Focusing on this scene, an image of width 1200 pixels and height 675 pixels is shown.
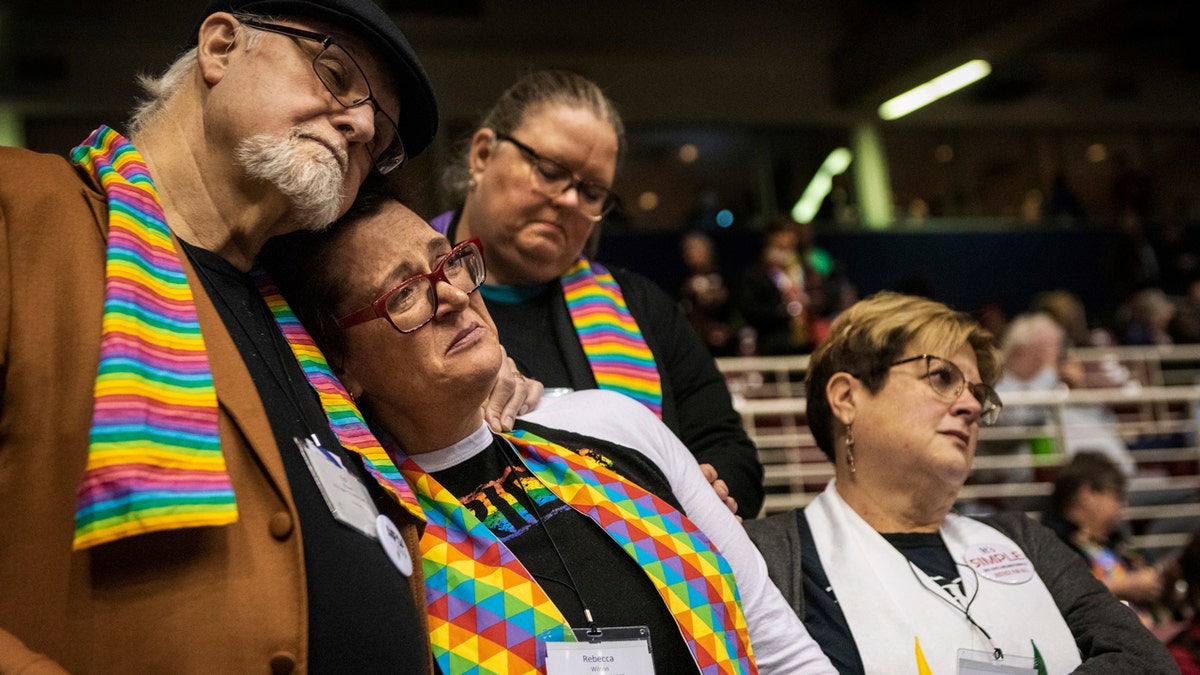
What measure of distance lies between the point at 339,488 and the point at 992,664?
1309mm

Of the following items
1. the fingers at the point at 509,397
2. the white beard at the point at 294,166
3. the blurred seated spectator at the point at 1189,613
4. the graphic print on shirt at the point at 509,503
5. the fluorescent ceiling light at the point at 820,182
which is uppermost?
the fluorescent ceiling light at the point at 820,182

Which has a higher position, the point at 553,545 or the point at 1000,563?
the point at 553,545

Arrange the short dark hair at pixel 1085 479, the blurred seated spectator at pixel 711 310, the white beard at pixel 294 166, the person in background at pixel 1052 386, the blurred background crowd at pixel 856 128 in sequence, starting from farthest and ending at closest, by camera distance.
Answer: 1. the blurred background crowd at pixel 856 128
2. the blurred seated spectator at pixel 711 310
3. the person in background at pixel 1052 386
4. the short dark hair at pixel 1085 479
5. the white beard at pixel 294 166

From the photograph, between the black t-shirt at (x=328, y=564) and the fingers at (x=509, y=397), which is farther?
the fingers at (x=509, y=397)

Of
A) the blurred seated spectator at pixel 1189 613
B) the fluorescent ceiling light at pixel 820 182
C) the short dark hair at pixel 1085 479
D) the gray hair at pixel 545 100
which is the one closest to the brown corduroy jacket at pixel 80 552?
the gray hair at pixel 545 100

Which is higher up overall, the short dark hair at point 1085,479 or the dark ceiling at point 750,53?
the dark ceiling at point 750,53

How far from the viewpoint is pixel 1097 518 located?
4.02 m

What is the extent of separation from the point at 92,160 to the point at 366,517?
0.58 m

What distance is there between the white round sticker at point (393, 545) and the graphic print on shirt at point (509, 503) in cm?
23

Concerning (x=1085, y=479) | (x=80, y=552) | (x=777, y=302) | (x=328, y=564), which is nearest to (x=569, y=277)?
(x=328, y=564)

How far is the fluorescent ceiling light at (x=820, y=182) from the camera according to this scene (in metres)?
10.8

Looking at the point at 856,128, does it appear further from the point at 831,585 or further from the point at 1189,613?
the point at 831,585

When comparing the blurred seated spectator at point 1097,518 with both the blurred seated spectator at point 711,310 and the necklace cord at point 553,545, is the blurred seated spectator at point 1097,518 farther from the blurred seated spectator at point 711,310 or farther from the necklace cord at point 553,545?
the necklace cord at point 553,545

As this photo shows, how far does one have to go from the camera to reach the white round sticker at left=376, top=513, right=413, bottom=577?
54.0 inches
